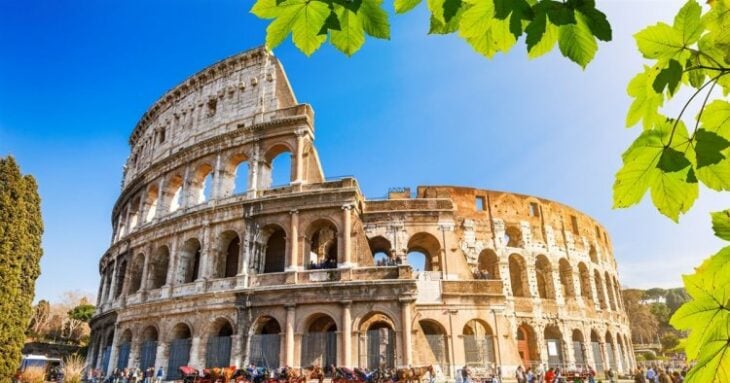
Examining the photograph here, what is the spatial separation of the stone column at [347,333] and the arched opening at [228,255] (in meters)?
6.05

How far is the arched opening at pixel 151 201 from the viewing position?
79.7 feet

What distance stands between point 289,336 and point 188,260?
7.25 meters

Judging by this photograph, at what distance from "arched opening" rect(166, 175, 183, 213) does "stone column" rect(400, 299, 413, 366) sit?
47.0 feet

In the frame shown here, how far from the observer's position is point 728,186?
1.23 m

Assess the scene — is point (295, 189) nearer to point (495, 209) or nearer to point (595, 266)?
point (495, 209)

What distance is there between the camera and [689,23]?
45.4 inches

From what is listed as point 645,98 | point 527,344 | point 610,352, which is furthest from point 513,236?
point 645,98

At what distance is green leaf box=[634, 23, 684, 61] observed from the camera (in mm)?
1175

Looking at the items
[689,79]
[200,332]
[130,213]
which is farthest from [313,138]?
[689,79]

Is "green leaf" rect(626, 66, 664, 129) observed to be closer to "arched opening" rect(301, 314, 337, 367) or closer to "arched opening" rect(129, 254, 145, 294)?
"arched opening" rect(301, 314, 337, 367)

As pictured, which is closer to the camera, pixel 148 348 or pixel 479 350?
pixel 479 350

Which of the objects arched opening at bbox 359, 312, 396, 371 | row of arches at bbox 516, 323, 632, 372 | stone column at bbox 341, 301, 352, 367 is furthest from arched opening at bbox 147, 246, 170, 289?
row of arches at bbox 516, 323, 632, 372

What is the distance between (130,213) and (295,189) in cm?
1380

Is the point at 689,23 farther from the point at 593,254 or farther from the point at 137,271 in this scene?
→ the point at 593,254
